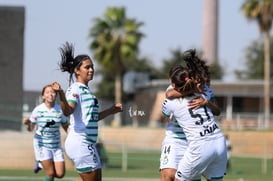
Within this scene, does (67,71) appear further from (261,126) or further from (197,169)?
(261,126)

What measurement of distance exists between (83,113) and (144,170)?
19.4 m

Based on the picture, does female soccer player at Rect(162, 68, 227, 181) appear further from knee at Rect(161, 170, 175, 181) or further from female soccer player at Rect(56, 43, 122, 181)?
knee at Rect(161, 170, 175, 181)

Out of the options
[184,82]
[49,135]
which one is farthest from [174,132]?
[49,135]

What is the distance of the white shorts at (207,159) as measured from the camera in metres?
9.91

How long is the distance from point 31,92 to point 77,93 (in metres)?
36.6

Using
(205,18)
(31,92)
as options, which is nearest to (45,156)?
(31,92)

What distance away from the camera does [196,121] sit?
33.0 feet

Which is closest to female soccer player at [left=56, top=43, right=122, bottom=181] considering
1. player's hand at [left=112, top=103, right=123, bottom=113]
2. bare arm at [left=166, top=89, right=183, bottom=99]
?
player's hand at [left=112, top=103, right=123, bottom=113]

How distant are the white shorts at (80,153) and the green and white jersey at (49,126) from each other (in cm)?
413

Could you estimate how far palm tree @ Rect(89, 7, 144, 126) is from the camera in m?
68.6

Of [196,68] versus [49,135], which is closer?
[196,68]

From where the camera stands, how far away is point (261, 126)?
180 feet

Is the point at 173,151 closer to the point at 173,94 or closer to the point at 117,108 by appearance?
the point at 117,108

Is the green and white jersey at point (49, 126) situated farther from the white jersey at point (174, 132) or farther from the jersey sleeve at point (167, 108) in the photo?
the jersey sleeve at point (167, 108)
